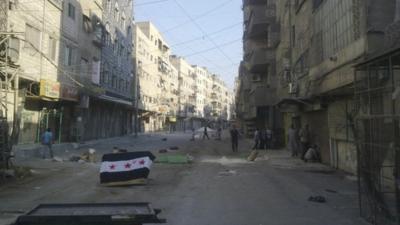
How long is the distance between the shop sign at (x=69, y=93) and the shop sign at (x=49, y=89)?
155 cm

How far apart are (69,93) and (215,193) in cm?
2297

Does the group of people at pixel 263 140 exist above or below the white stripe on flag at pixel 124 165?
above

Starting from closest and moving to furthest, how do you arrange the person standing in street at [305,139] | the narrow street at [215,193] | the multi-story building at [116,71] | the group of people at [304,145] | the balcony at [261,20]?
1. the narrow street at [215,193]
2. the group of people at [304,145]
3. the person standing in street at [305,139]
4. the balcony at [261,20]
5. the multi-story building at [116,71]

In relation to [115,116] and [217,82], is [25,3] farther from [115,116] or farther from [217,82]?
[217,82]

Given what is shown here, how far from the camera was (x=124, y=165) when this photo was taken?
14.7 metres

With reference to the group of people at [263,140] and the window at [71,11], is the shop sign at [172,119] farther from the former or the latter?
the window at [71,11]

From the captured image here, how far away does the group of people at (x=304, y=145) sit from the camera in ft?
77.0

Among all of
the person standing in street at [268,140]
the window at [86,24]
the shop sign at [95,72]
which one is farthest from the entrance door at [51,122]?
the person standing in street at [268,140]

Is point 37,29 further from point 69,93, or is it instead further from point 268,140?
point 268,140

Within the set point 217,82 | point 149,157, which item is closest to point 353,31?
point 149,157

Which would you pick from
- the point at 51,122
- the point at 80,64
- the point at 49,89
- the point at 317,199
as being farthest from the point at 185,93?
the point at 317,199

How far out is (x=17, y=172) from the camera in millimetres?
16641

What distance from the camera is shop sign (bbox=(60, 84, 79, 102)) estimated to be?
32.4 metres

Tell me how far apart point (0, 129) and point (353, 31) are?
12.1 meters
